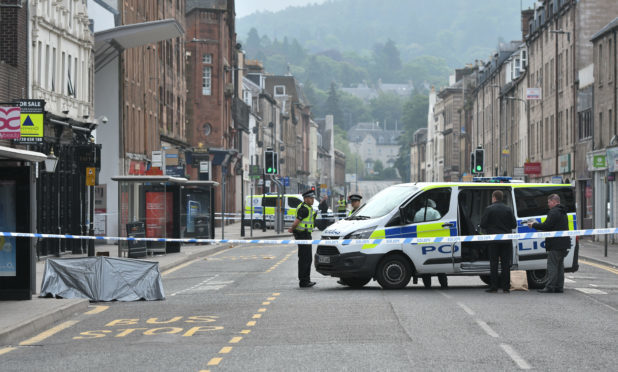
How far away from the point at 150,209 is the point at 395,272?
15.6 m

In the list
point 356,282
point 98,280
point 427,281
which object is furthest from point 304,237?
point 98,280

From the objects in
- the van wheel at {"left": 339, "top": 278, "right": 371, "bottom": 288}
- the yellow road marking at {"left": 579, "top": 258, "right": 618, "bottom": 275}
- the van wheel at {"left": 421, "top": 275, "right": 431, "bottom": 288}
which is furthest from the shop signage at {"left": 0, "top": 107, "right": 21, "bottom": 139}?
the yellow road marking at {"left": 579, "top": 258, "right": 618, "bottom": 275}

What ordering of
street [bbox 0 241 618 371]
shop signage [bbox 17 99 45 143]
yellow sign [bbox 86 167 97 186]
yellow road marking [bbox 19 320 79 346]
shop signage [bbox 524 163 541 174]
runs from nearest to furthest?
street [bbox 0 241 618 371], yellow road marking [bbox 19 320 79 346], shop signage [bbox 17 99 45 143], yellow sign [bbox 86 167 97 186], shop signage [bbox 524 163 541 174]

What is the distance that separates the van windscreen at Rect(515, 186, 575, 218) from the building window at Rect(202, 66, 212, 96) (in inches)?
2216

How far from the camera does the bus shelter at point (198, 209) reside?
39.6 m

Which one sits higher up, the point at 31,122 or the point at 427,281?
the point at 31,122

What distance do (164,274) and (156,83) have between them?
97.7 feet

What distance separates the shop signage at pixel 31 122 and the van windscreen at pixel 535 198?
1014 centimetres

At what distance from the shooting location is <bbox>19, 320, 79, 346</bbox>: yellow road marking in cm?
1346

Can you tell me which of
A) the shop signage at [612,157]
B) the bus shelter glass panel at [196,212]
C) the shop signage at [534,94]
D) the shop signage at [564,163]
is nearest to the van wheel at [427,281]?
the bus shelter glass panel at [196,212]

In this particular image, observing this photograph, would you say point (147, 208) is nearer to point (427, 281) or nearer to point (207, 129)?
point (427, 281)

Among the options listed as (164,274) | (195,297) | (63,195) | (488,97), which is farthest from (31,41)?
→ (488,97)

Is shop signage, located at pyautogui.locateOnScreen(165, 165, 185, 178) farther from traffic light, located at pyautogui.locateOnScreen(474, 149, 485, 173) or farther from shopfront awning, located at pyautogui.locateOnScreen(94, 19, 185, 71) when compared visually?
traffic light, located at pyautogui.locateOnScreen(474, 149, 485, 173)

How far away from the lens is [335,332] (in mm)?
13562
